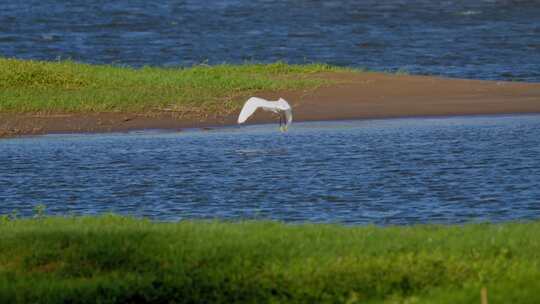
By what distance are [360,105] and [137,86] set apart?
3.94 m

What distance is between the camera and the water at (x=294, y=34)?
32.2 metres

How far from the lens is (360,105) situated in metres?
21.7

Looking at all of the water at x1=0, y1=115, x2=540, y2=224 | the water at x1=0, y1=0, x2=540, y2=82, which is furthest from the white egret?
the water at x1=0, y1=0, x2=540, y2=82

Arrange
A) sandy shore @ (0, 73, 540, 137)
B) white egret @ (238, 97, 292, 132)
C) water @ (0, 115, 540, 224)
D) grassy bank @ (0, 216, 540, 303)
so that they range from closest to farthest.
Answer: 1. grassy bank @ (0, 216, 540, 303)
2. water @ (0, 115, 540, 224)
3. white egret @ (238, 97, 292, 132)
4. sandy shore @ (0, 73, 540, 137)

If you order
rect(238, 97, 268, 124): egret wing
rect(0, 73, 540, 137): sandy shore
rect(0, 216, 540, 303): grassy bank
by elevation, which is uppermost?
rect(0, 216, 540, 303): grassy bank

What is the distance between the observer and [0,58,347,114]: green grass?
67.7 feet

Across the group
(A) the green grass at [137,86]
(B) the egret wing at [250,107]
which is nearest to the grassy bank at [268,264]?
(B) the egret wing at [250,107]

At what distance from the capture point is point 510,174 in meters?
14.9

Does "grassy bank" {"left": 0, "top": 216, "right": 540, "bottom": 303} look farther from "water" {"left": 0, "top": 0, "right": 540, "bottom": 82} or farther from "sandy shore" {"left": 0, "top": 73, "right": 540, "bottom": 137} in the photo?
"water" {"left": 0, "top": 0, "right": 540, "bottom": 82}

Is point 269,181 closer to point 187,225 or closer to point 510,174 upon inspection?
point 510,174

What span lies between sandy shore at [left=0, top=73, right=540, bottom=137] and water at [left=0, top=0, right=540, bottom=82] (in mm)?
4381

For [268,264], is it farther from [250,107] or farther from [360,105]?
[360,105]

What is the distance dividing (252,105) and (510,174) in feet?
13.3

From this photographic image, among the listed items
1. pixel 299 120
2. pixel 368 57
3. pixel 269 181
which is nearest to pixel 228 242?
pixel 269 181
